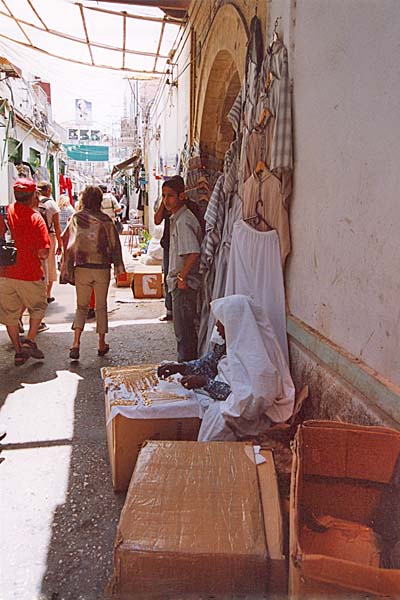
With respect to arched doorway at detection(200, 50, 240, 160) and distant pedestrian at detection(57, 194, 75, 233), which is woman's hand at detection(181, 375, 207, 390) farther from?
distant pedestrian at detection(57, 194, 75, 233)

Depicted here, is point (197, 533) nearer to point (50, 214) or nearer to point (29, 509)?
point (29, 509)

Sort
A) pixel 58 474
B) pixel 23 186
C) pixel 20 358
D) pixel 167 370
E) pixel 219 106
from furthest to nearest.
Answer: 1. pixel 219 106
2. pixel 20 358
3. pixel 23 186
4. pixel 167 370
5. pixel 58 474

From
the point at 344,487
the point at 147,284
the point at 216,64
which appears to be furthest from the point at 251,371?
the point at 147,284

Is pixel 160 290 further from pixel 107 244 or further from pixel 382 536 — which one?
pixel 382 536

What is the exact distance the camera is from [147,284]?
7902mm

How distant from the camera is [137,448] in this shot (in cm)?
272

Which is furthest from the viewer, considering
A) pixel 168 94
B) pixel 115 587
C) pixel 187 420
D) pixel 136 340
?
pixel 168 94

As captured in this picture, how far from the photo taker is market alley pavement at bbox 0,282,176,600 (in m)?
2.13

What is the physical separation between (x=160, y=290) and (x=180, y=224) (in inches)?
143

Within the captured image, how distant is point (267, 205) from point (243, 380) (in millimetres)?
1402

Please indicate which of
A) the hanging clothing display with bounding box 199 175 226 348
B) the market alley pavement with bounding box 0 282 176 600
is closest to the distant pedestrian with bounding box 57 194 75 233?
the market alley pavement with bounding box 0 282 176 600

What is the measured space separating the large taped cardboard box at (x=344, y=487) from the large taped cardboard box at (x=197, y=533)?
16 centimetres

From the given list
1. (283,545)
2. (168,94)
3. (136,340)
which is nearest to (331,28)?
(283,545)

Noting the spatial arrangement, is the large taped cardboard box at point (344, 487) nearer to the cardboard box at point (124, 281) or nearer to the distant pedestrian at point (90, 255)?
the distant pedestrian at point (90, 255)
